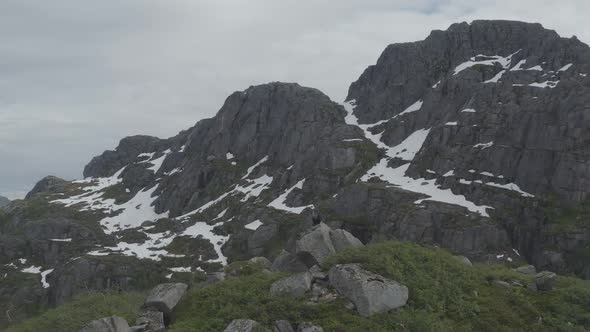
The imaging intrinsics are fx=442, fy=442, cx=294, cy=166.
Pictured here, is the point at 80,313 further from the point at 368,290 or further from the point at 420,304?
the point at 420,304

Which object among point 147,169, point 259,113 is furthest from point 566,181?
point 147,169

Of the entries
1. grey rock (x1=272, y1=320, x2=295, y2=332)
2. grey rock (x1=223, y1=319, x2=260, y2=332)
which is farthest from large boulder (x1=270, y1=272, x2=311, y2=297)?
grey rock (x1=223, y1=319, x2=260, y2=332)

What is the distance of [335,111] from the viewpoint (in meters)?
157

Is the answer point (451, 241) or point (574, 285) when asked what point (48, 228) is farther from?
point (574, 285)

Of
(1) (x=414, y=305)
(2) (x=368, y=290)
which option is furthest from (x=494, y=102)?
(2) (x=368, y=290)

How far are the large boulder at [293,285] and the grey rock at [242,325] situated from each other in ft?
6.12

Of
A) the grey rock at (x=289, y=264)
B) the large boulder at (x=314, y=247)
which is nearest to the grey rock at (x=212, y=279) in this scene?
the grey rock at (x=289, y=264)

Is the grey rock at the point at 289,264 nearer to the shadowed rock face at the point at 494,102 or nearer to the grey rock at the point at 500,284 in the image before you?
the grey rock at the point at 500,284

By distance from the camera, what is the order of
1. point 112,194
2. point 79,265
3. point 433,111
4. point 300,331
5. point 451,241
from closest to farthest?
point 300,331, point 451,241, point 79,265, point 433,111, point 112,194

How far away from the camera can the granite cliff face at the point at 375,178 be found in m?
89.6

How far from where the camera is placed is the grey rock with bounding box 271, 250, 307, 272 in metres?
21.4

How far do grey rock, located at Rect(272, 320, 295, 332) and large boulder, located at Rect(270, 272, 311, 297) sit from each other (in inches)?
59.0

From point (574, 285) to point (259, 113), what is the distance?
151 metres

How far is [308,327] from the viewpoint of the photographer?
14602 millimetres
